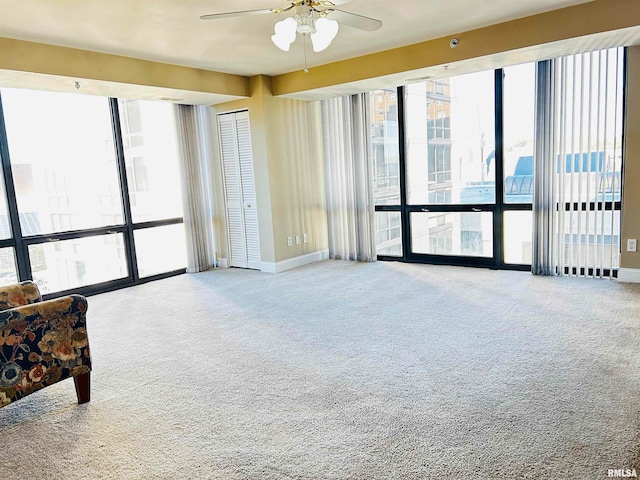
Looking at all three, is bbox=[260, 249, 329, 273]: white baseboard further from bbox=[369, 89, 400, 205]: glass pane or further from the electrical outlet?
the electrical outlet

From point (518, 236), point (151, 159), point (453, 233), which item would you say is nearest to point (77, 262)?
point (151, 159)

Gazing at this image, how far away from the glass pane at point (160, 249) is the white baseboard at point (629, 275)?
5476 mm

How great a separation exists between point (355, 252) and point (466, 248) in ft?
5.22

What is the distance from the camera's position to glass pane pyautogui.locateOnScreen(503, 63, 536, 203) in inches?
213

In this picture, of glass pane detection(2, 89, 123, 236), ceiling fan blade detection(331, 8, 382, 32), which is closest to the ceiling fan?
ceiling fan blade detection(331, 8, 382, 32)

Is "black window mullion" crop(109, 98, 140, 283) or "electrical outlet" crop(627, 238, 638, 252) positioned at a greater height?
"black window mullion" crop(109, 98, 140, 283)

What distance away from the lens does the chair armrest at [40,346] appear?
8.41ft

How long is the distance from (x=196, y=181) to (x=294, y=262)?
5.96ft

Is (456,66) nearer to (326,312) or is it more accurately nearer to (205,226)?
(326,312)

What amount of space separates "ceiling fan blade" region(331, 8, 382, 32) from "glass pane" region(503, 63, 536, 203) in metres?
2.84

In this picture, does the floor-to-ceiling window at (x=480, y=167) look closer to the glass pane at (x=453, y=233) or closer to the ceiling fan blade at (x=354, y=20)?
the glass pane at (x=453, y=233)

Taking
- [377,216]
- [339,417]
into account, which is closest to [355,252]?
[377,216]

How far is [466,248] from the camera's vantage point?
6.14 metres

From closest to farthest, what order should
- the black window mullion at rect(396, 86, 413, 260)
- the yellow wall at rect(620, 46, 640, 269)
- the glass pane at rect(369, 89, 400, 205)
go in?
the yellow wall at rect(620, 46, 640, 269)
the black window mullion at rect(396, 86, 413, 260)
the glass pane at rect(369, 89, 400, 205)
